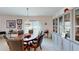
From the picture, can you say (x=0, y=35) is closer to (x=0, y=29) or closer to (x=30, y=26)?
(x=0, y=29)

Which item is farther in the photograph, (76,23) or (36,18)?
(36,18)

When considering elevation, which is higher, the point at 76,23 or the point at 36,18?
the point at 36,18

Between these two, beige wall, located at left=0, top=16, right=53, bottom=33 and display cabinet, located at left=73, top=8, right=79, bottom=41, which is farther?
beige wall, located at left=0, top=16, right=53, bottom=33

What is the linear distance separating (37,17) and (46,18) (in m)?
0.76

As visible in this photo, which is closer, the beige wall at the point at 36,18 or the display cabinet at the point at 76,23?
the display cabinet at the point at 76,23
